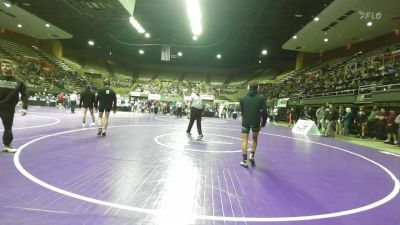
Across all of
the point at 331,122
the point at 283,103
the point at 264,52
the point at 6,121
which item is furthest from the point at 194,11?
the point at 264,52

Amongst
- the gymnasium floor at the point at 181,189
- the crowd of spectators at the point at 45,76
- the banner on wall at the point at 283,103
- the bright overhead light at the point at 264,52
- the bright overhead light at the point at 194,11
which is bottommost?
the gymnasium floor at the point at 181,189

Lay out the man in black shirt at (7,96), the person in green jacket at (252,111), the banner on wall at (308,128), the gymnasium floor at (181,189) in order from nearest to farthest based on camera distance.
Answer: the gymnasium floor at (181,189), the man in black shirt at (7,96), the person in green jacket at (252,111), the banner on wall at (308,128)

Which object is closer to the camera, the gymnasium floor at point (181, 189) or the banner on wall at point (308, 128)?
the gymnasium floor at point (181, 189)

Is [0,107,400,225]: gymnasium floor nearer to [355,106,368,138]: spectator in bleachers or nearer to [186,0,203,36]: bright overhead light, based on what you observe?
[355,106,368,138]: spectator in bleachers

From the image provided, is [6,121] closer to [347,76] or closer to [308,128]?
[308,128]

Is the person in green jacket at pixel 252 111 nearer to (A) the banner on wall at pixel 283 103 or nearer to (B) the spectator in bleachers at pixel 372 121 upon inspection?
(B) the spectator in bleachers at pixel 372 121

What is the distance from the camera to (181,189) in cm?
438

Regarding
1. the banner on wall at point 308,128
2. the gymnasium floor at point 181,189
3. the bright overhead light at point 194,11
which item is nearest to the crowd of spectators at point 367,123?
the banner on wall at point 308,128

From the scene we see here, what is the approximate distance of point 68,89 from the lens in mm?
37938

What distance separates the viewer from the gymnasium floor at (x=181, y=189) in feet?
11.0

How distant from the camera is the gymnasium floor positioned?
11.0 ft

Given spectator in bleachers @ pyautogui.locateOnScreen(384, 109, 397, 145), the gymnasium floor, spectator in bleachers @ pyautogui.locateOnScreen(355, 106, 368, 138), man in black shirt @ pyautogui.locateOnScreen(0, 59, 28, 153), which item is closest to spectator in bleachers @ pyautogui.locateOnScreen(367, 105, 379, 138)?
→ spectator in bleachers @ pyautogui.locateOnScreen(355, 106, 368, 138)

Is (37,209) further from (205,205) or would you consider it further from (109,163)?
(109,163)

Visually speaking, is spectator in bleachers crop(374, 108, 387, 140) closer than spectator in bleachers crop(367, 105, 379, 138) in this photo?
Yes
